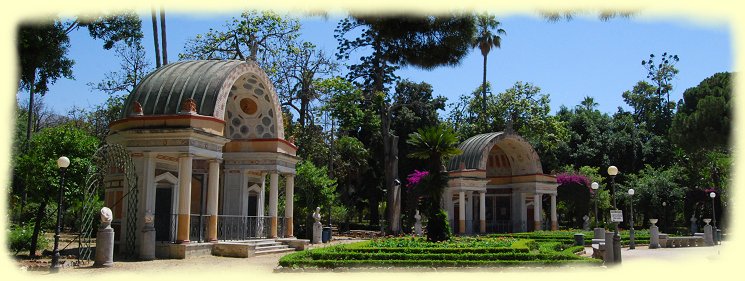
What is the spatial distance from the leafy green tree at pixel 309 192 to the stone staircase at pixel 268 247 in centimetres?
1002

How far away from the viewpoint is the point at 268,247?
25391 millimetres

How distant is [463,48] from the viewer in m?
14.5

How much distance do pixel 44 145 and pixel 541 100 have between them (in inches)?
1541

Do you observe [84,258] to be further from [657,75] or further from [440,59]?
[657,75]

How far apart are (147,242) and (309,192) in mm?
17197

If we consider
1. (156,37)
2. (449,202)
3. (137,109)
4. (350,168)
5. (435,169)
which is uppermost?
(156,37)

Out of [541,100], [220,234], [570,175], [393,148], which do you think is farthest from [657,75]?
[220,234]

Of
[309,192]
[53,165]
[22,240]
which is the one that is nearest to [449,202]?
[309,192]

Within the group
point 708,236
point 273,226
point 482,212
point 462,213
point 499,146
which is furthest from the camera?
point 499,146

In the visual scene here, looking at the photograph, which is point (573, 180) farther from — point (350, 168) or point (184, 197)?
point (184, 197)

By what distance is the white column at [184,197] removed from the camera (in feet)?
71.9

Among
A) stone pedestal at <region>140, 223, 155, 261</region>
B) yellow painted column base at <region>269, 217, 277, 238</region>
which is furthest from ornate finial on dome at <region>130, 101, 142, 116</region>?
yellow painted column base at <region>269, 217, 277, 238</region>

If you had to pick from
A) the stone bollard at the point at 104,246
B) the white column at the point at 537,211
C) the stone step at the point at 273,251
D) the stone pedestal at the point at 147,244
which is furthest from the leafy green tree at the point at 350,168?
the stone bollard at the point at 104,246

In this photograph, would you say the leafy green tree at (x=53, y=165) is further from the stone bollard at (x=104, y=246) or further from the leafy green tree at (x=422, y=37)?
the leafy green tree at (x=422, y=37)
